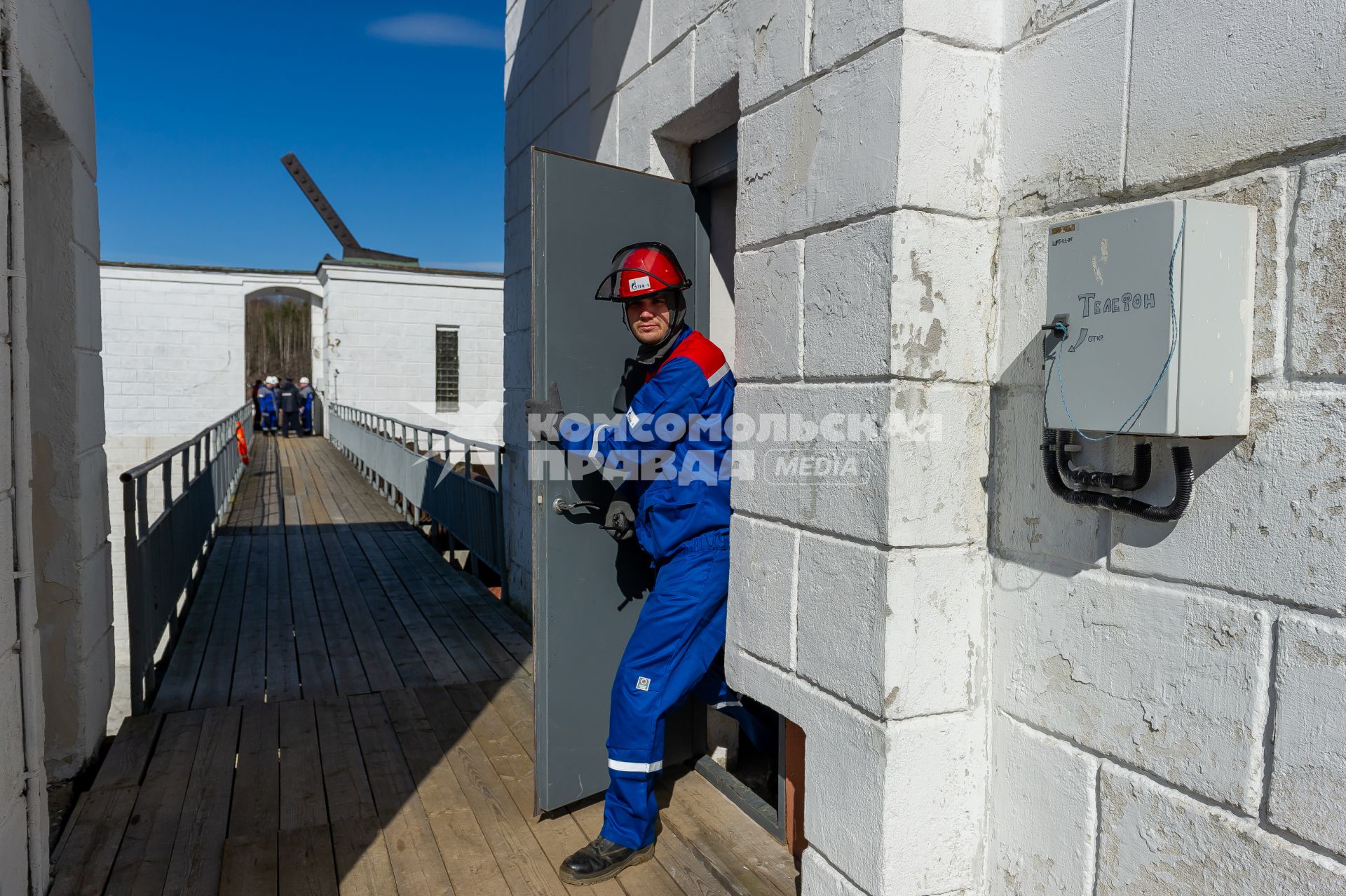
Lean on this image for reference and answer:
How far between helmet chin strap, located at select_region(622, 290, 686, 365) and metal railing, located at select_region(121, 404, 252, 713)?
2899 millimetres

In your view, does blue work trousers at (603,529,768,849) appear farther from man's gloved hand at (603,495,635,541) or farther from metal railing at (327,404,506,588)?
metal railing at (327,404,506,588)

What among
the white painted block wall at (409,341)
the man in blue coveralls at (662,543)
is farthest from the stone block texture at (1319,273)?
the white painted block wall at (409,341)

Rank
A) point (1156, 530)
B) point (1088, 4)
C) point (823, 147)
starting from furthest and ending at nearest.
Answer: point (823, 147) < point (1088, 4) < point (1156, 530)

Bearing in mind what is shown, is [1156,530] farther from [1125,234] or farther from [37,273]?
[37,273]

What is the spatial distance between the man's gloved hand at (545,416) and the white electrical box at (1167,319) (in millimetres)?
→ 1802

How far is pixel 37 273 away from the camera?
11.5ft

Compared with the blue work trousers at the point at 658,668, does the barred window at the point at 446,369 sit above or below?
above

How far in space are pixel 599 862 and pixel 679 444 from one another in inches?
55.7

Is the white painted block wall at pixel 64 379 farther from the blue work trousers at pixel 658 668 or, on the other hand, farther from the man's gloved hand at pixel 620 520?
the blue work trousers at pixel 658 668

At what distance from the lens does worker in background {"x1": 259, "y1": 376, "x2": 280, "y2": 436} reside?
22.9m

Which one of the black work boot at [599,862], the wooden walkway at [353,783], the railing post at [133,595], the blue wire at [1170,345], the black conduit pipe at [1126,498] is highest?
the blue wire at [1170,345]

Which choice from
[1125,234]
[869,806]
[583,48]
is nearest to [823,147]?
[1125,234]

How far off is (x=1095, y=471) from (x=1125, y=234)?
49 cm

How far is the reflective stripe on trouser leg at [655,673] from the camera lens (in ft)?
9.51
